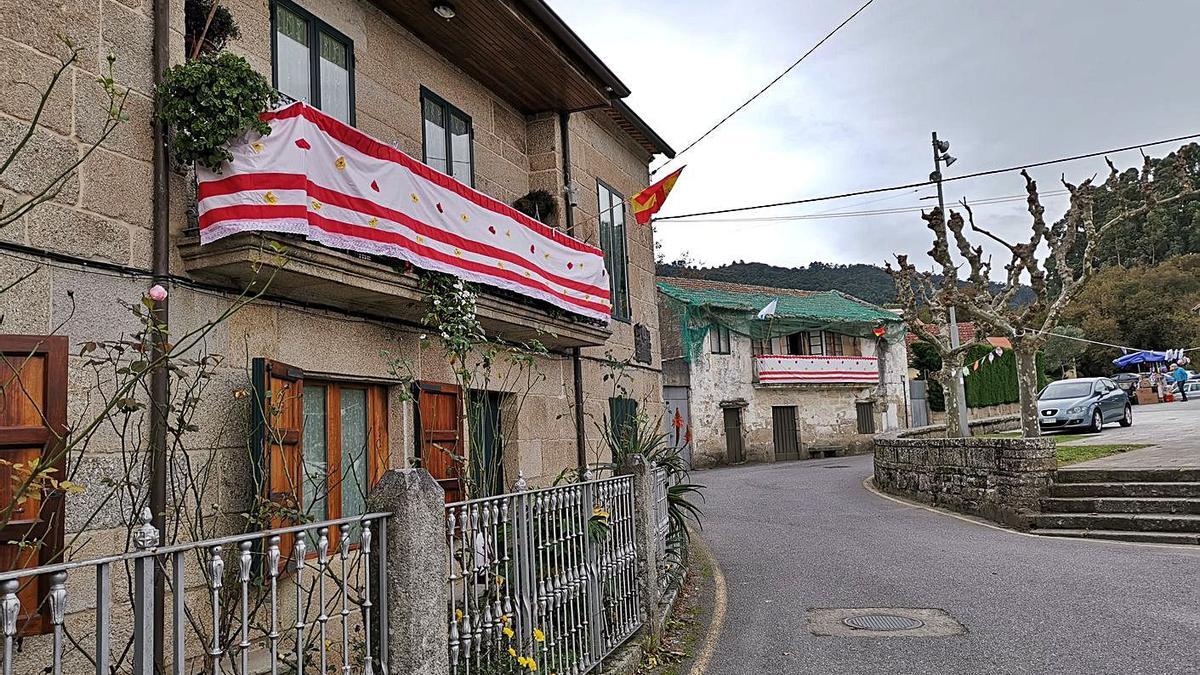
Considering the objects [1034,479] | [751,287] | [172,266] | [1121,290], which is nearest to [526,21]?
[172,266]

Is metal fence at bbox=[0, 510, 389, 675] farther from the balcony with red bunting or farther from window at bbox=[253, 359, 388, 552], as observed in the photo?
the balcony with red bunting

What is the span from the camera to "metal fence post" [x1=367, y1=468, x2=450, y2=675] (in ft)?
12.6

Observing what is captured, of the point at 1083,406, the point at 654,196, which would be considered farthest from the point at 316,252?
the point at 1083,406

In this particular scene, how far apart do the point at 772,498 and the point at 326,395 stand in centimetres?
1349

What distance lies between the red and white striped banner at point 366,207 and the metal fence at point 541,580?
2385 millimetres

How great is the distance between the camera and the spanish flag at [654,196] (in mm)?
11000

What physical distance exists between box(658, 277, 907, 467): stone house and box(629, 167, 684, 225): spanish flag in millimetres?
19982

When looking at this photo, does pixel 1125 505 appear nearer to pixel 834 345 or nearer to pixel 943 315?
pixel 943 315

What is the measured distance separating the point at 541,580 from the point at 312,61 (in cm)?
479

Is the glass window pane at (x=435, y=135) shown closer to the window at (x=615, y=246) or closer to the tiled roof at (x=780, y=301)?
the window at (x=615, y=246)

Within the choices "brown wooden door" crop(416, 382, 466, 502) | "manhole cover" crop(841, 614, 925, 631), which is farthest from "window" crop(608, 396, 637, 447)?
"manhole cover" crop(841, 614, 925, 631)

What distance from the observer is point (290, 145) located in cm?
581

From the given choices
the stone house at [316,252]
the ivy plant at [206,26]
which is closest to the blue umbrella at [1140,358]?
the stone house at [316,252]

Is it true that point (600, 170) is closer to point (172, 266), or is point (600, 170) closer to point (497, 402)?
point (497, 402)
